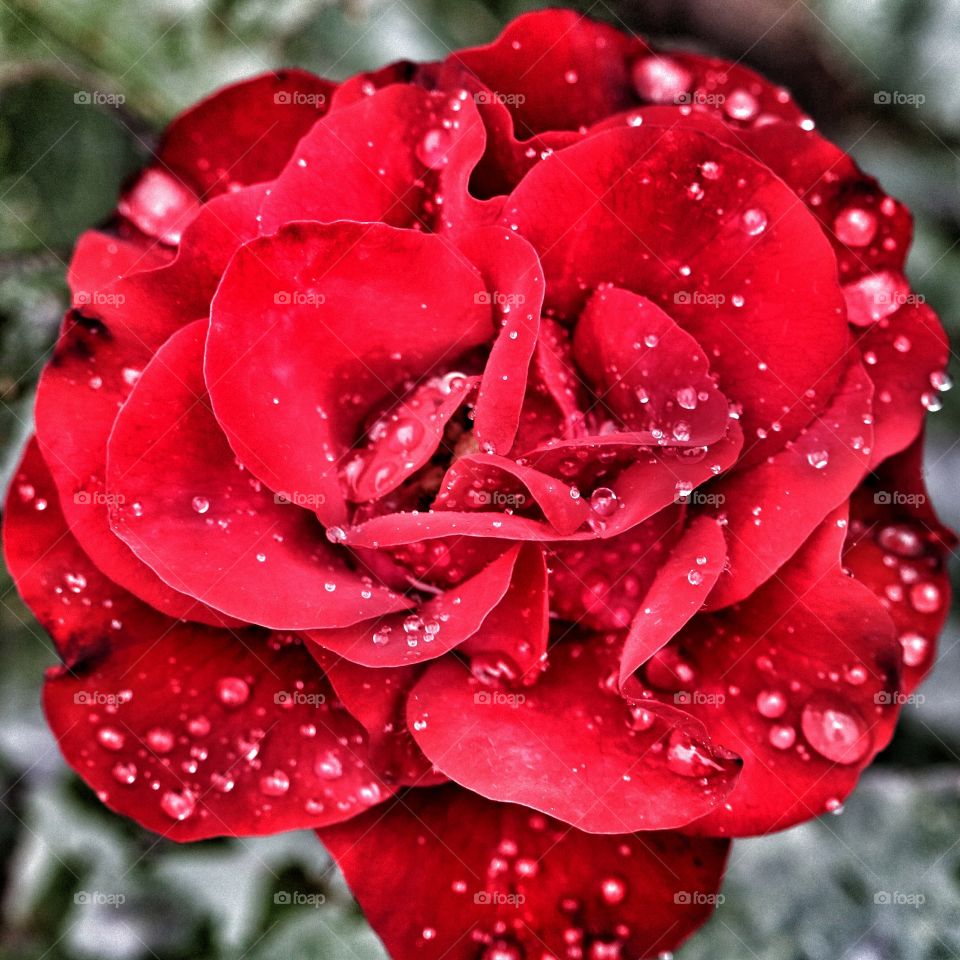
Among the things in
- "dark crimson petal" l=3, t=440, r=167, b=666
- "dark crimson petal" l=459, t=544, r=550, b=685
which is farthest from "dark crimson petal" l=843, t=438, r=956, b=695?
"dark crimson petal" l=3, t=440, r=167, b=666

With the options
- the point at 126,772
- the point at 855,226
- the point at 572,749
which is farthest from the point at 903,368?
the point at 126,772

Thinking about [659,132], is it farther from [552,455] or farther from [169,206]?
[169,206]

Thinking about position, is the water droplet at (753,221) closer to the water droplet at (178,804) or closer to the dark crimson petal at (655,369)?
the dark crimson petal at (655,369)

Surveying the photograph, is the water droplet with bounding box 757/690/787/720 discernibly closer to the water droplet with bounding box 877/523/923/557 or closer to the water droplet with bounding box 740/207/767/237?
the water droplet with bounding box 877/523/923/557

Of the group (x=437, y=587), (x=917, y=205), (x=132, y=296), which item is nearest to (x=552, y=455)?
(x=437, y=587)

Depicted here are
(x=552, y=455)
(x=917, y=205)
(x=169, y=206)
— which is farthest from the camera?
(x=917, y=205)

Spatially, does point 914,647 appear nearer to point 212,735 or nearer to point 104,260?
point 212,735
